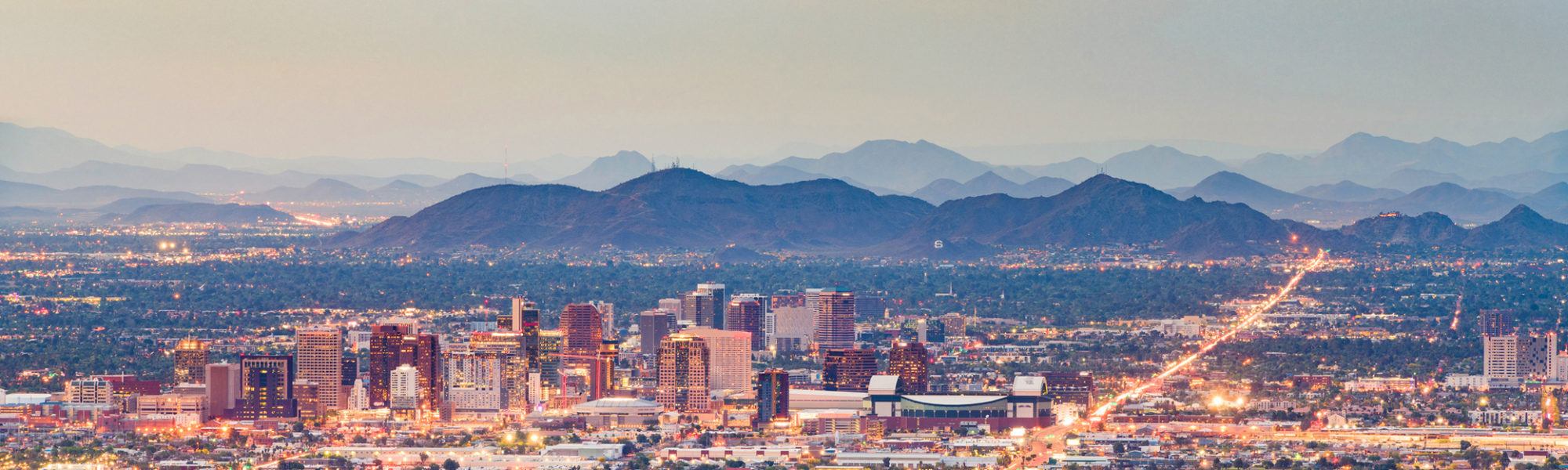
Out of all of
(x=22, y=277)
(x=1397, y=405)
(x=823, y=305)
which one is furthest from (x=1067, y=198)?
(x=1397, y=405)

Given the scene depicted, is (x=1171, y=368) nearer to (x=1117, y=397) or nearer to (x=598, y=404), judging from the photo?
(x=1117, y=397)

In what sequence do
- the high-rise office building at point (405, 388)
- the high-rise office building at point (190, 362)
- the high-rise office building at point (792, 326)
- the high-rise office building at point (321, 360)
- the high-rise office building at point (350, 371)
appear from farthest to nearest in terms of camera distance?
the high-rise office building at point (792, 326) < the high-rise office building at point (350, 371) < the high-rise office building at point (190, 362) < the high-rise office building at point (321, 360) < the high-rise office building at point (405, 388)

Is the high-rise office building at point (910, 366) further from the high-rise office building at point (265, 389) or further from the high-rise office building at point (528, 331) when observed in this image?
the high-rise office building at point (265, 389)

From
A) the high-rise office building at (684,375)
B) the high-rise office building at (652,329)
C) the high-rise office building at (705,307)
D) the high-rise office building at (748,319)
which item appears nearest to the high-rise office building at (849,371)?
the high-rise office building at (684,375)

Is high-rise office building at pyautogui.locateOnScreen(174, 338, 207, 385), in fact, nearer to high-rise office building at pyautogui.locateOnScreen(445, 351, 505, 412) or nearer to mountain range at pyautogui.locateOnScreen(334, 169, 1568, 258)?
high-rise office building at pyautogui.locateOnScreen(445, 351, 505, 412)

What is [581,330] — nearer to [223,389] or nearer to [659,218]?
[223,389]

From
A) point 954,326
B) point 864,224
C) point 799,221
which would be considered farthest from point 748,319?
point 864,224

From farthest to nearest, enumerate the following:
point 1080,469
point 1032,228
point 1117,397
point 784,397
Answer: point 1032,228 < point 1117,397 < point 784,397 < point 1080,469

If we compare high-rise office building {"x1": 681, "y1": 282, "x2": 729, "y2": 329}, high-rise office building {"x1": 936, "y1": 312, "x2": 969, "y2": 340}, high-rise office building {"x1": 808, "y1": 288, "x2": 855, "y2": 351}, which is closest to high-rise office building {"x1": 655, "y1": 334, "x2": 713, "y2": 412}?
high-rise office building {"x1": 808, "y1": 288, "x2": 855, "y2": 351}
